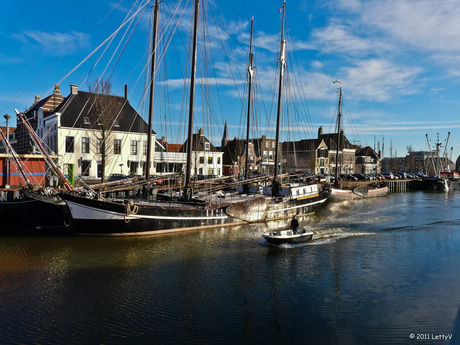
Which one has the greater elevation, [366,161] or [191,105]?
[191,105]

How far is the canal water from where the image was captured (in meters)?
10.8

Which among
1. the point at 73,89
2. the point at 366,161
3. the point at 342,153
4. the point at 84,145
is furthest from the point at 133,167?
the point at 366,161

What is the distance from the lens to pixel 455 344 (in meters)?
8.55

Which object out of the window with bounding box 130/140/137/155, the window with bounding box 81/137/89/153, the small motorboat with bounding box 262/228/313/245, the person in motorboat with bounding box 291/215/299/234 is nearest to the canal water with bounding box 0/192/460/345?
the small motorboat with bounding box 262/228/313/245

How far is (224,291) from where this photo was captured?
46.5 feet

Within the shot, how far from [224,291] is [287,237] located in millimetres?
8545

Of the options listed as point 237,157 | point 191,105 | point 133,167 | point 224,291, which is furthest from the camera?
point 237,157

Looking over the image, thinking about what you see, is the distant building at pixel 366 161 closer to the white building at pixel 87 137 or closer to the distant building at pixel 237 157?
the distant building at pixel 237 157

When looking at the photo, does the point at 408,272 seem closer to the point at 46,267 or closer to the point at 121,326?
the point at 121,326

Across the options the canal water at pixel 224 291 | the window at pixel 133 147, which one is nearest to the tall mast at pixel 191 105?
the canal water at pixel 224 291

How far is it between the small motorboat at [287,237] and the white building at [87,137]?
1237 inches

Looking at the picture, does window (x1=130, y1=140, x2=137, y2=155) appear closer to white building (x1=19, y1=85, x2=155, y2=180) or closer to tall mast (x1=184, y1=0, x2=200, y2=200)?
white building (x1=19, y1=85, x2=155, y2=180)

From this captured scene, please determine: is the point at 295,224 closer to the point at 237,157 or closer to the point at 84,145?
the point at 84,145

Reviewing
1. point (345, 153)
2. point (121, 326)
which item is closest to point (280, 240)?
point (121, 326)
